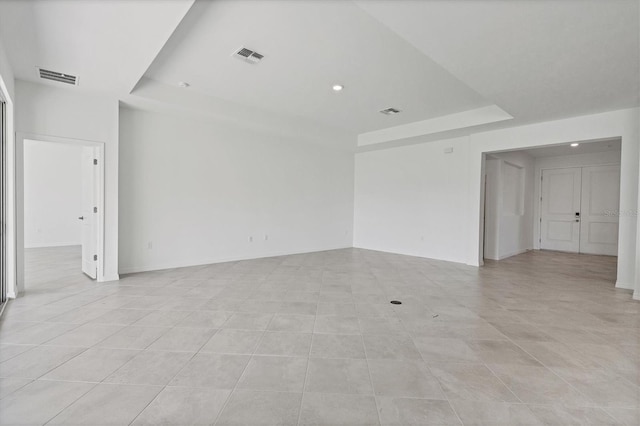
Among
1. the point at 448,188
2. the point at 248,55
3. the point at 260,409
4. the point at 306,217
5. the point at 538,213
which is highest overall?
the point at 248,55

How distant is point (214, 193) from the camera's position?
5.87m

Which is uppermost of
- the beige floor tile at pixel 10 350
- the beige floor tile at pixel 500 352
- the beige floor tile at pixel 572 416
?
the beige floor tile at pixel 500 352

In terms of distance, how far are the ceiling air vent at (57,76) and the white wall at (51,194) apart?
4.82m

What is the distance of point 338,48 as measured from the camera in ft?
10.8

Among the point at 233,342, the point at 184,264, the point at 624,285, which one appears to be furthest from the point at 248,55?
the point at 624,285

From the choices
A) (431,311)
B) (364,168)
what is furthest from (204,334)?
(364,168)

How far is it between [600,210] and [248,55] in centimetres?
972

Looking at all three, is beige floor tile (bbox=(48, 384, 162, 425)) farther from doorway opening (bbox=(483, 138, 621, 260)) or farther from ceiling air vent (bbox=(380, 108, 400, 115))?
doorway opening (bbox=(483, 138, 621, 260))

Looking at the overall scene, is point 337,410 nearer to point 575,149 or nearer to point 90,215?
point 90,215

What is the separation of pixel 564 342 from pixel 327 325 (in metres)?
2.20

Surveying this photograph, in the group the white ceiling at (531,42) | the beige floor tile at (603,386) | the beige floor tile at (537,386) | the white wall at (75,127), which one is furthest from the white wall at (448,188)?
the white wall at (75,127)

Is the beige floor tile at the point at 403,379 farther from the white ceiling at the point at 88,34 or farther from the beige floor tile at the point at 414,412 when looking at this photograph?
the white ceiling at the point at 88,34

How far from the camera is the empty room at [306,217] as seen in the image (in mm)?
1997

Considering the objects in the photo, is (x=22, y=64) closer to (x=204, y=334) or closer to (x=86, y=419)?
(x=204, y=334)
